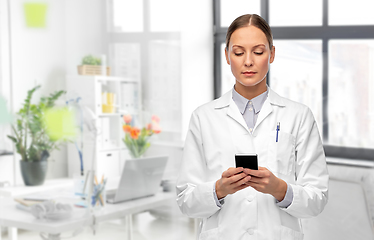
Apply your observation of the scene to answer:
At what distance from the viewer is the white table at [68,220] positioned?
2145mm

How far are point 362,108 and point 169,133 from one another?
1409mm

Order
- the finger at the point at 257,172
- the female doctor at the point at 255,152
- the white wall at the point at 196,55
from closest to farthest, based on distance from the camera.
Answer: the finger at the point at 257,172, the female doctor at the point at 255,152, the white wall at the point at 196,55

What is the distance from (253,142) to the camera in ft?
4.06

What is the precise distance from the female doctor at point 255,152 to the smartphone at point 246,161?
0.24ft

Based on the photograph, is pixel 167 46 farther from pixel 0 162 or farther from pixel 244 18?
pixel 244 18

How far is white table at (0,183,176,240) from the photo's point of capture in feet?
7.04

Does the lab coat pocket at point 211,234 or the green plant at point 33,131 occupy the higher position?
the green plant at point 33,131

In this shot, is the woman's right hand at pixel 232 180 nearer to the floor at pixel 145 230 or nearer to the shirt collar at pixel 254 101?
the shirt collar at pixel 254 101

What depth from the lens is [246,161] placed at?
43.4 inches

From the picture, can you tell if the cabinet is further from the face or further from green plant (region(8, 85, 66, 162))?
the face

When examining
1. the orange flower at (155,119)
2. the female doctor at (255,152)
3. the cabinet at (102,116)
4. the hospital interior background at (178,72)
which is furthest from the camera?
the orange flower at (155,119)

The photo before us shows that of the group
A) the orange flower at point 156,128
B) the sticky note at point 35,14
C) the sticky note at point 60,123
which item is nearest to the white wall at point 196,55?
the orange flower at point 156,128

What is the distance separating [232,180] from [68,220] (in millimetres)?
1481

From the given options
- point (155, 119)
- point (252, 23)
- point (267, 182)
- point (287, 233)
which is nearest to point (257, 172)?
A: point (267, 182)
